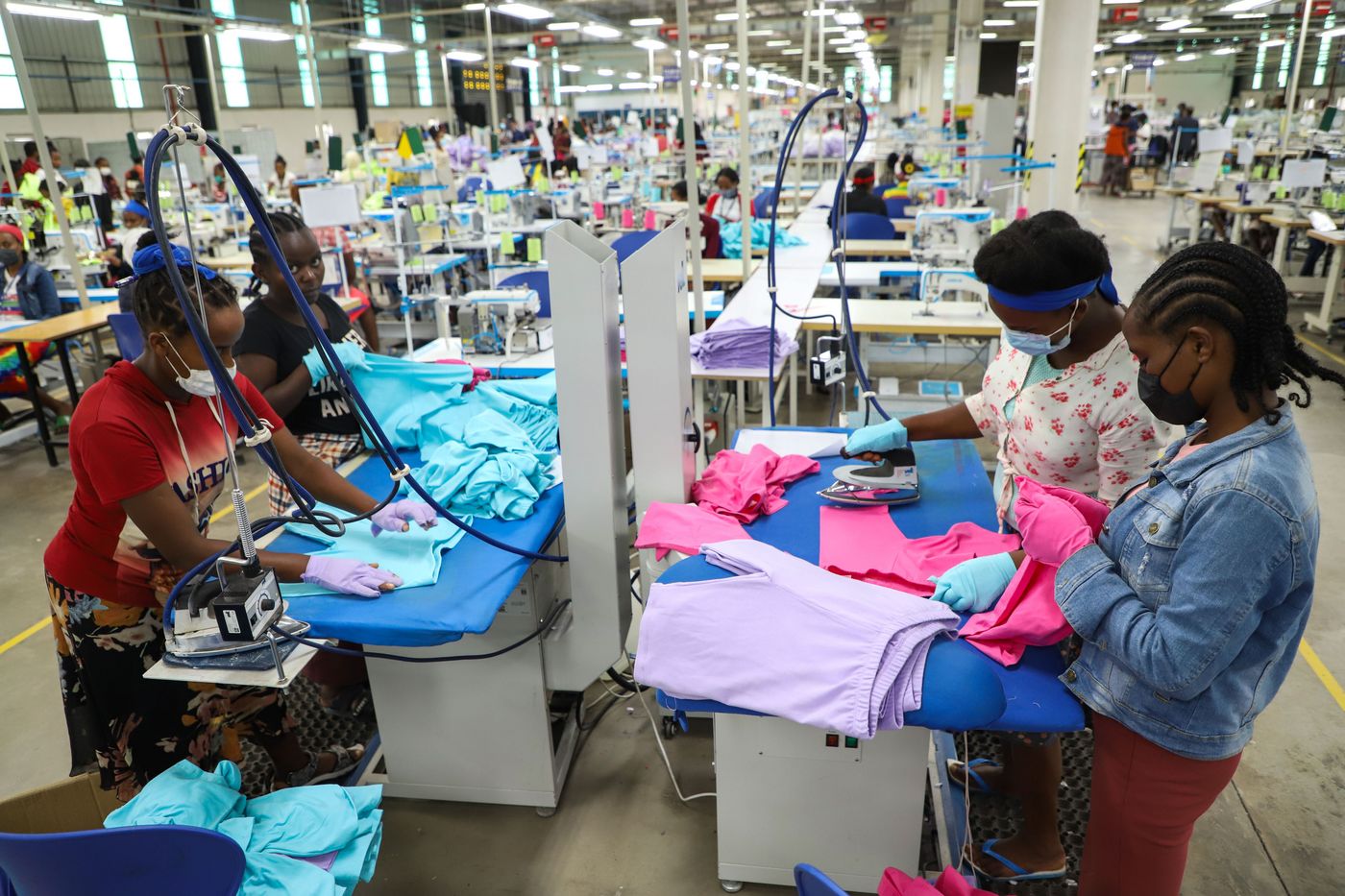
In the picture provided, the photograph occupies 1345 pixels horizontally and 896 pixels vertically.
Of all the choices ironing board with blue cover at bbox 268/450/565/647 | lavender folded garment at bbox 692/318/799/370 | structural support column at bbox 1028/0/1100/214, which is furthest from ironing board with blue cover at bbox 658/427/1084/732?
structural support column at bbox 1028/0/1100/214

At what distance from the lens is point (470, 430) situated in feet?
8.65

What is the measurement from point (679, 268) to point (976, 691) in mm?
1248

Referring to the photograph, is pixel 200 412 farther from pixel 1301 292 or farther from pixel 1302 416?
pixel 1301 292

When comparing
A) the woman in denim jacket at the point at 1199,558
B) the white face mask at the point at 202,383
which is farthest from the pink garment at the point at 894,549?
the white face mask at the point at 202,383

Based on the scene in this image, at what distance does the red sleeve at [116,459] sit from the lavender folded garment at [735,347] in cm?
262

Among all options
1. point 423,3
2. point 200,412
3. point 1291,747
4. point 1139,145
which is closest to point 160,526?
point 200,412

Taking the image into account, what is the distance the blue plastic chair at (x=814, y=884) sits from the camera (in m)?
1.15

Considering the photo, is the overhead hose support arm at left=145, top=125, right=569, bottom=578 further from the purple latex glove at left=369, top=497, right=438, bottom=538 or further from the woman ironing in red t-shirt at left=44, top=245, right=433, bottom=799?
the purple latex glove at left=369, top=497, right=438, bottom=538

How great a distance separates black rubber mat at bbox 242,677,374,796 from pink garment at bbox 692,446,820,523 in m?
1.49

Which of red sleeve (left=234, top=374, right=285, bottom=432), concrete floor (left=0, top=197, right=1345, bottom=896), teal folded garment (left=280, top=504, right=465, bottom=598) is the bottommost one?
concrete floor (left=0, top=197, right=1345, bottom=896)

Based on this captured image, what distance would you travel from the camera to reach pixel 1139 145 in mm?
18875

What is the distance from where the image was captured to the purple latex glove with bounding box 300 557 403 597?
1.99 m

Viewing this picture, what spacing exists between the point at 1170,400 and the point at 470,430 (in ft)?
6.06

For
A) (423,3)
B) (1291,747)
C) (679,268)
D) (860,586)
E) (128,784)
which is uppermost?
(423,3)
